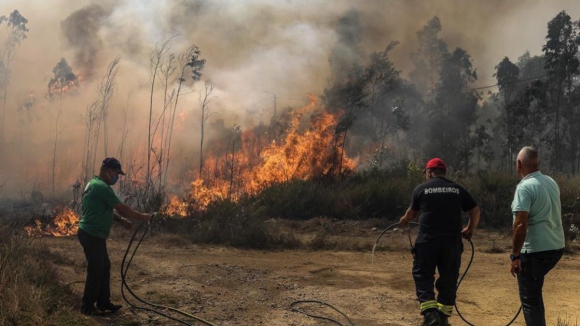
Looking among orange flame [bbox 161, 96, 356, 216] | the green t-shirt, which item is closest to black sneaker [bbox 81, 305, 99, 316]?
the green t-shirt

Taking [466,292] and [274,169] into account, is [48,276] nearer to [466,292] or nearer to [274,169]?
[466,292]

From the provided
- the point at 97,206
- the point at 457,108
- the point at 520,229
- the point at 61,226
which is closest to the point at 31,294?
the point at 97,206

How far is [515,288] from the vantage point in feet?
21.7

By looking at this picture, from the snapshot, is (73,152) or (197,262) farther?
(73,152)

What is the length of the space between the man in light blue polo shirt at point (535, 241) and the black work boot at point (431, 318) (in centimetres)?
94

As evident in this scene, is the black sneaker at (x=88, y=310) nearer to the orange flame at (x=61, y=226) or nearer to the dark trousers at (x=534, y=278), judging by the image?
the dark trousers at (x=534, y=278)

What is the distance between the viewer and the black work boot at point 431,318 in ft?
14.5

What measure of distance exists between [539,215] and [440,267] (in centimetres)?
131

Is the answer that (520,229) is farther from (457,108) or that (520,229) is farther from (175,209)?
(457,108)

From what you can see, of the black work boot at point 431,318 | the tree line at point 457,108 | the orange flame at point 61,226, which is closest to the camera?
the black work boot at point 431,318

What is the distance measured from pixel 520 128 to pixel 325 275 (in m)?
28.2

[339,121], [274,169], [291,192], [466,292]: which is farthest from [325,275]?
[339,121]

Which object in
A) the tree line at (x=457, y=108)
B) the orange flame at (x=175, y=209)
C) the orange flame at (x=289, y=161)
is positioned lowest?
the orange flame at (x=175, y=209)

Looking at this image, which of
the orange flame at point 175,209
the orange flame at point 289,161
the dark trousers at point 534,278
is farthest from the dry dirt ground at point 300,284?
the orange flame at point 289,161
